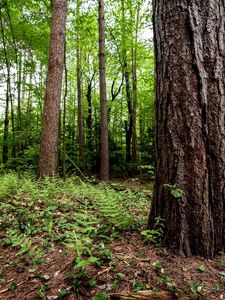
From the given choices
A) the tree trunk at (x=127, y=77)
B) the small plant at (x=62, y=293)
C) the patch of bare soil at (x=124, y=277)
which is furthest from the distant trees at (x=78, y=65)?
the small plant at (x=62, y=293)

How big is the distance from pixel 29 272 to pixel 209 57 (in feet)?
8.24

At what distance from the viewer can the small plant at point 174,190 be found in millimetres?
2309

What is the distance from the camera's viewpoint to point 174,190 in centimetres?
234

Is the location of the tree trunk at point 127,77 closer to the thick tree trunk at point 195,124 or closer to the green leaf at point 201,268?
the thick tree trunk at point 195,124

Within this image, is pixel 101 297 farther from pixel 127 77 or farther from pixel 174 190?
pixel 127 77

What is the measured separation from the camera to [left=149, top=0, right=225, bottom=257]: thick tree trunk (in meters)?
2.33

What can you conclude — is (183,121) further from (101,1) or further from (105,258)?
(101,1)

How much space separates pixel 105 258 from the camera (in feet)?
7.20

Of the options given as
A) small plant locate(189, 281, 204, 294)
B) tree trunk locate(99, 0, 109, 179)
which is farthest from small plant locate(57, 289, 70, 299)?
tree trunk locate(99, 0, 109, 179)

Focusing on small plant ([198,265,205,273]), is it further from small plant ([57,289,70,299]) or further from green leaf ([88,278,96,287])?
small plant ([57,289,70,299])

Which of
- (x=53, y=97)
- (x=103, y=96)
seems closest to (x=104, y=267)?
(x=53, y=97)

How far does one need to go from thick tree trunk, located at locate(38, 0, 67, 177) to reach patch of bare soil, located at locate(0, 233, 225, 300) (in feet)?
14.1

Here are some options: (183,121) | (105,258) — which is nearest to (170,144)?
(183,121)

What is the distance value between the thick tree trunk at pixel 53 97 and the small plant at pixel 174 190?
4.70 metres
